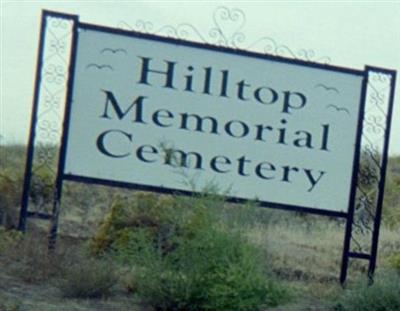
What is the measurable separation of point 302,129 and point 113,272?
3.78 metres

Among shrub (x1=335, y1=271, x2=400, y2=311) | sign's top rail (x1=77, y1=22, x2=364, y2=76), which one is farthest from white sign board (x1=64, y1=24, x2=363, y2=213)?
shrub (x1=335, y1=271, x2=400, y2=311)

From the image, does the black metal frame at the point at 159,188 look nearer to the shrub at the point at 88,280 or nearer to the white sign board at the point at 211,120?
the white sign board at the point at 211,120

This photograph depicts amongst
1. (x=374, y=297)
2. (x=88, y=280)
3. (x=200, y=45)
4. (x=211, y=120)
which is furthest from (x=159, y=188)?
(x=374, y=297)

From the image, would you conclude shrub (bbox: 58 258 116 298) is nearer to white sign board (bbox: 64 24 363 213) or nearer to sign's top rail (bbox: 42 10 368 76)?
white sign board (bbox: 64 24 363 213)

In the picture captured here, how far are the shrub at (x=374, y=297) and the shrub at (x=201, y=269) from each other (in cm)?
65

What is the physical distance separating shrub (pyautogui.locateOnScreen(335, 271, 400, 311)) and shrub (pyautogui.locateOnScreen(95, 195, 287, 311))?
0.65 meters

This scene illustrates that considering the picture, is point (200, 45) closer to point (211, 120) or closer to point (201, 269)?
point (211, 120)

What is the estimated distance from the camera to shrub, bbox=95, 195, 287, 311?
10.4 meters

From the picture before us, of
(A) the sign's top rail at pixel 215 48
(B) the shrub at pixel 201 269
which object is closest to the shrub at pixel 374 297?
(B) the shrub at pixel 201 269

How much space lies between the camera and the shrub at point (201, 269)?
1038cm

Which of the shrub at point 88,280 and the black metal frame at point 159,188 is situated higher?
the black metal frame at point 159,188

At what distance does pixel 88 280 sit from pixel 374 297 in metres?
2.73

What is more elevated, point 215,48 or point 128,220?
point 215,48

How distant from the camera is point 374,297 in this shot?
10.4m
